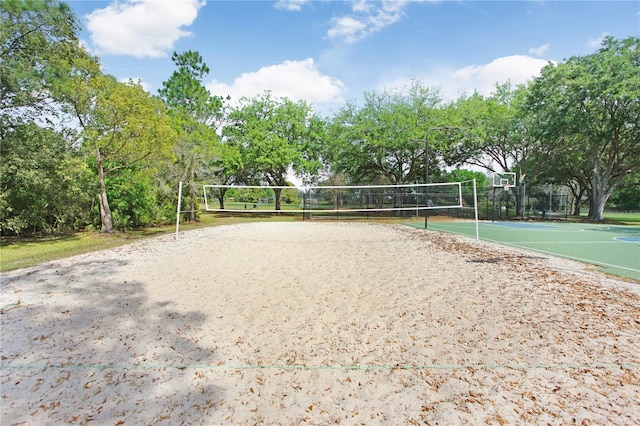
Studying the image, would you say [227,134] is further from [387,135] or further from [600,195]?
[600,195]

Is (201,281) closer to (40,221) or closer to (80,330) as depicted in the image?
(80,330)

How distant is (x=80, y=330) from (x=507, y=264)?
8690 mm

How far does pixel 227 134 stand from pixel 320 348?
31.1 meters

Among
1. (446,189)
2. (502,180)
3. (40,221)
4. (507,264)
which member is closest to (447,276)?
(507,264)

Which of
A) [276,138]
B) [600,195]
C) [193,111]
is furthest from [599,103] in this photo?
[193,111]

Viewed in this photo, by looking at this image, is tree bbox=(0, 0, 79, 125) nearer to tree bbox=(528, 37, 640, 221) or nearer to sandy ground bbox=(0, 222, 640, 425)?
sandy ground bbox=(0, 222, 640, 425)

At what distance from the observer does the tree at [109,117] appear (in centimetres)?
1255

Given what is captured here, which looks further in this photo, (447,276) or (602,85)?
(602,85)

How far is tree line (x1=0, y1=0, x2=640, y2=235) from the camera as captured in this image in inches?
446

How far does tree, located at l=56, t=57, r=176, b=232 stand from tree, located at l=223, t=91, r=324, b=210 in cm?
1503

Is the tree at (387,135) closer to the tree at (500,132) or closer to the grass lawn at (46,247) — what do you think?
the tree at (500,132)

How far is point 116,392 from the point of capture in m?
2.84

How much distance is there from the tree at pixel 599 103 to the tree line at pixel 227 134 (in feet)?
0.29

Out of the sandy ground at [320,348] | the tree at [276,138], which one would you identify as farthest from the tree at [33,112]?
the tree at [276,138]
